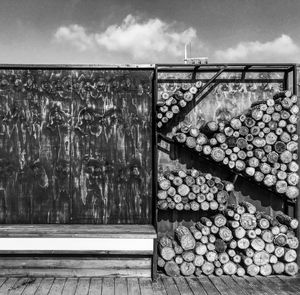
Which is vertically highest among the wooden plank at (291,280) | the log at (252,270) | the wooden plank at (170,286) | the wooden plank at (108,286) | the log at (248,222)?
the log at (248,222)

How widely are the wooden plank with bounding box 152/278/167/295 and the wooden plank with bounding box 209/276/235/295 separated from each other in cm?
71

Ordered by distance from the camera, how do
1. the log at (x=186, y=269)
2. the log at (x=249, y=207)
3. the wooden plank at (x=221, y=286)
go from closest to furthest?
the wooden plank at (x=221, y=286), the log at (x=186, y=269), the log at (x=249, y=207)

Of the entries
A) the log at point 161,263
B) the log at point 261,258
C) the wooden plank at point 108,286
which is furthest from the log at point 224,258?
the wooden plank at point 108,286

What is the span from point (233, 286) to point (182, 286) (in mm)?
683

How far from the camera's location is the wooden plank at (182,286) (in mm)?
3877

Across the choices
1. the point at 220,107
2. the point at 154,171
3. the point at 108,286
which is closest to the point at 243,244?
the point at 154,171

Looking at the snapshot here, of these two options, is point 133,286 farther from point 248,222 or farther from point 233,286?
point 248,222

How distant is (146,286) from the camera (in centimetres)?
403

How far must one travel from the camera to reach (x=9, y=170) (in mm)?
4570

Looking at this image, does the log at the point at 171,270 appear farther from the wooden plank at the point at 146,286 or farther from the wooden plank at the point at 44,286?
the wooden plank at the point at 44,286

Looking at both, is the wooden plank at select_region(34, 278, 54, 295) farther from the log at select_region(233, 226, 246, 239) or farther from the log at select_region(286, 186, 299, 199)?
the log at select_region(286, 186, 299, 199)

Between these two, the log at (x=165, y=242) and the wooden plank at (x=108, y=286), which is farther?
the log at (x=165, y=242)

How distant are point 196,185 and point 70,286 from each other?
85.9 inches

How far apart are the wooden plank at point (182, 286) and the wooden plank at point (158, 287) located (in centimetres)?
21
